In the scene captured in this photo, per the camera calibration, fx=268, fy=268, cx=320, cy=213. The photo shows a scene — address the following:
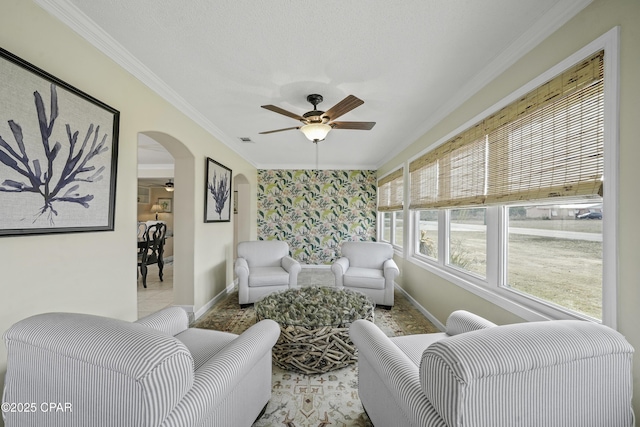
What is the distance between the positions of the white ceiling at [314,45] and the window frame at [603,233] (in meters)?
0.26

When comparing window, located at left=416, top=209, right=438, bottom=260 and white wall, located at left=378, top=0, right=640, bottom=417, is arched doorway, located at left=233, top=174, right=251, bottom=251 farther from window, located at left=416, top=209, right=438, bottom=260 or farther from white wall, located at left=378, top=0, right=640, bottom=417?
white wall, located at left=378, top=0, right=640, bottom=417

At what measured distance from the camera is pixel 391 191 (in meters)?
5.12

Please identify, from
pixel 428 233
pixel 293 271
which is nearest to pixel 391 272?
pixel 428 233

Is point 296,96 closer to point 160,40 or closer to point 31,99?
point 160,40

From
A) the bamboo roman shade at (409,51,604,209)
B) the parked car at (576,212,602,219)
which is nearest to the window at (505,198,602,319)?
the parked car at (576,212,602,219)

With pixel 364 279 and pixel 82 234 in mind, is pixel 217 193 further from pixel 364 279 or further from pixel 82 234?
pixel 364 279

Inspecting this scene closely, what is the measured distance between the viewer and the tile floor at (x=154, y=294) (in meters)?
3.61

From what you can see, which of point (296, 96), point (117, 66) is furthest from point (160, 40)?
point (296, 96)

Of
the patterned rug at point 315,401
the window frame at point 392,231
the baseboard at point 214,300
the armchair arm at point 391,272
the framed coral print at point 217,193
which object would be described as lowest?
the patterned rug at point 315,401

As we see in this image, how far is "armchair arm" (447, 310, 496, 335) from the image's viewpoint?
5.22 ft

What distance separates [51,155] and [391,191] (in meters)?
4.62

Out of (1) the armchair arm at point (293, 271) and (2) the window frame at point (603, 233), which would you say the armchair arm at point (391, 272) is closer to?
(2) the window frame at point (603, 233)

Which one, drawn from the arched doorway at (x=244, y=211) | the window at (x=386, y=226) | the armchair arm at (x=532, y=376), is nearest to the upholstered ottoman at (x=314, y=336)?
the armchair arm at (x=532, y=376)

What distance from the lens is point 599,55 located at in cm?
135
